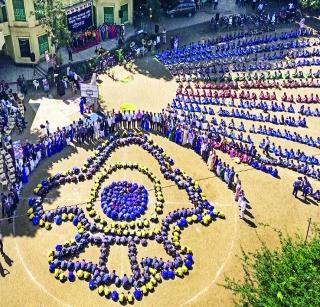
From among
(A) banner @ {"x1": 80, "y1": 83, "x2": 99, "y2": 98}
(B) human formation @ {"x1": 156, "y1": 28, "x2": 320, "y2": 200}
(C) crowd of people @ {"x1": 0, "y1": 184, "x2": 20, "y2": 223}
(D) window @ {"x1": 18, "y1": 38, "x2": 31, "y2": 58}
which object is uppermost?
(D) window @ {"x1": 18, "y1": 38, "x2": 31, "y2": 58}

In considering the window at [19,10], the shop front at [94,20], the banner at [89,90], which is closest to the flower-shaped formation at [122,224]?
the banner at [89,90]

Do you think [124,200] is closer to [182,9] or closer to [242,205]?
[242,205]

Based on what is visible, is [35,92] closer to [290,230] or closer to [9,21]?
[9,21]

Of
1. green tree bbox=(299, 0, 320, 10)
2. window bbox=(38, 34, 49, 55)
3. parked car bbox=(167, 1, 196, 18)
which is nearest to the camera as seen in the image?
window bbox=(38, 34, 49, 55)

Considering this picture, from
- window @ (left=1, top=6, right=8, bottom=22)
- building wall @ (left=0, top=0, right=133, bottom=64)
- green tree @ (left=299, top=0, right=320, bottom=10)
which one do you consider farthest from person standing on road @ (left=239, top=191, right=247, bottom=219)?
green tree @ (left=299, top=0, right=320, bottom=10)

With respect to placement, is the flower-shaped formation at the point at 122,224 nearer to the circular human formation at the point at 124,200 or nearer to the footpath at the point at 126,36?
the circular human formation at the point at 124,200

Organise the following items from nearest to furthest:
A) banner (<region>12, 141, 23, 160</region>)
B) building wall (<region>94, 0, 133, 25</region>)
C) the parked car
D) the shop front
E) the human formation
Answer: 1. banner (<region>12, 141, 23, 160</region>)
2. the human formation
3. the shop front
4. building wall (<region>94, 0, 133, 25</region>)
5. the parked car

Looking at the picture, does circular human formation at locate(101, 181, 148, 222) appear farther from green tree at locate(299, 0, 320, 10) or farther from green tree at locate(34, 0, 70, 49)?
green tree at locate(299, 0, 320, 10)
